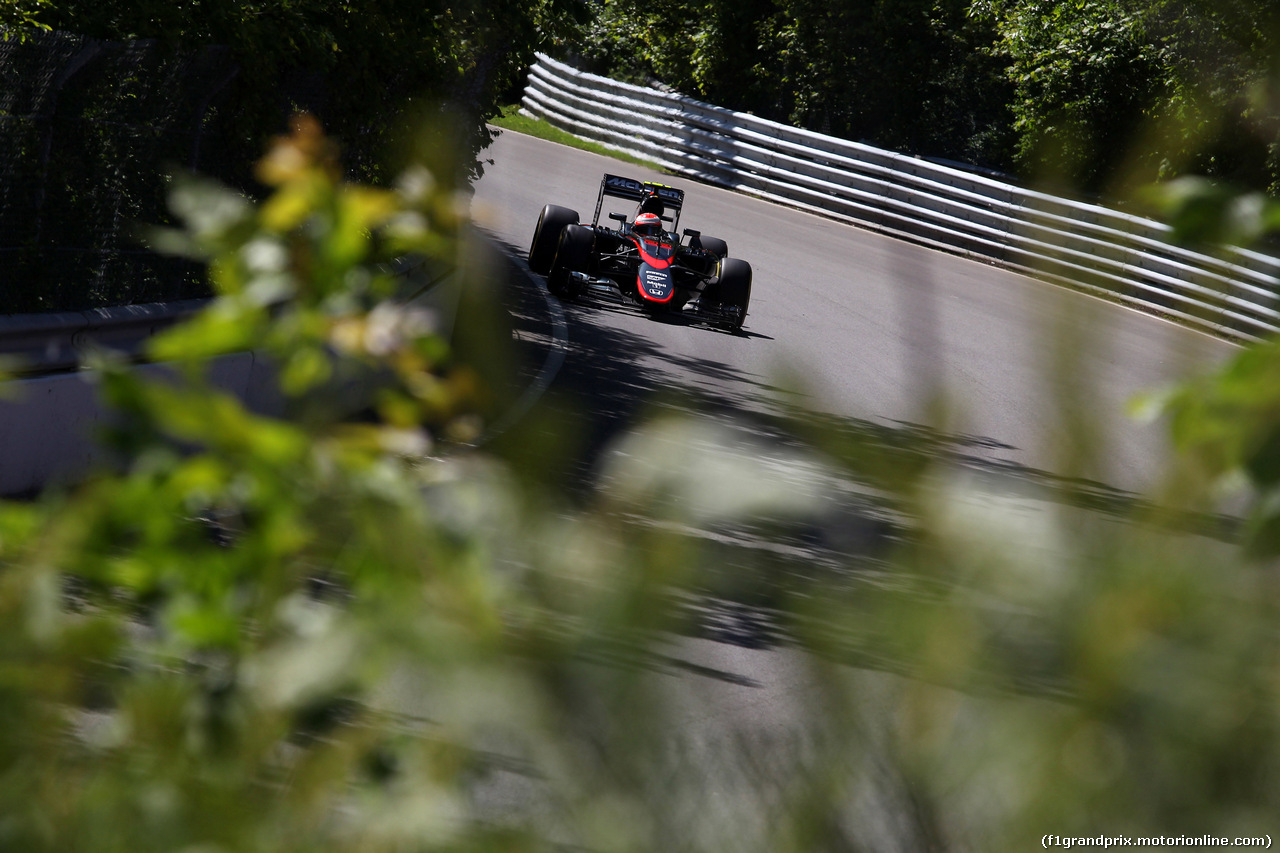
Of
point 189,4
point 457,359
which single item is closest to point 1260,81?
A: point 457,359

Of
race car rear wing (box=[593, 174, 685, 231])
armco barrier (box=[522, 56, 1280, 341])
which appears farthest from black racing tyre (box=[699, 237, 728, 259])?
armco barrier (box=[522, 56, 1280, 341])

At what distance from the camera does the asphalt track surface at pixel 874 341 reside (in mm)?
854

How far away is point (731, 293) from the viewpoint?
14570mm

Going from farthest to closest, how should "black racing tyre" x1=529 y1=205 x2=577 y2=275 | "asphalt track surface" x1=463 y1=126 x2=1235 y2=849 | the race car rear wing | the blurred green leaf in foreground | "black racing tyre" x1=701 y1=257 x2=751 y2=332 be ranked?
the race car rear wing < "black racing tyre" x1=529 y1=205 x2=577 y2=275 < "black racing tyre" x1=701 y1=257 x2=751 y2=332 < "asphalt track surface" x1=463 y1=126 x2=1235 y2=849 < the blurred green leaf in foreground

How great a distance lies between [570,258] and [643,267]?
977 millimetres

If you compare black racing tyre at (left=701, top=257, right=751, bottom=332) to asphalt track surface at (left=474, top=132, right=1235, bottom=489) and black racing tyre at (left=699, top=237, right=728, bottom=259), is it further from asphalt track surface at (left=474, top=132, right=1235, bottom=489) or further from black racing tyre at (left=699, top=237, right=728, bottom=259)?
black racing tyre at (left=699, top=237, right=728, bottom=259)

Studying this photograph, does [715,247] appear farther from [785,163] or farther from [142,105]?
[785,163]

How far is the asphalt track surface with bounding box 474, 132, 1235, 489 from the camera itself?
85 centimetres

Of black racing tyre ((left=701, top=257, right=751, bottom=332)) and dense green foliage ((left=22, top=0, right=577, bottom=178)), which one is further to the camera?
black racing tyre ((left=701, top=257, right=751, bottom=332))

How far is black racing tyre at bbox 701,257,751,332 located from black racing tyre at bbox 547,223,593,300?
1.51 meters

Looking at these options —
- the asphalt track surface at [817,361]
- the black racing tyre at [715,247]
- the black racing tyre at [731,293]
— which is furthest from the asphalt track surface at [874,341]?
the black racing tyre at [715,247]

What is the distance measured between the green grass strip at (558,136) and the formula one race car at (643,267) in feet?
52.3

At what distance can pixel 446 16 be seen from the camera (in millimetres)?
11234

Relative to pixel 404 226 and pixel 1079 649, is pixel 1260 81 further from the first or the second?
pixel 404 226
